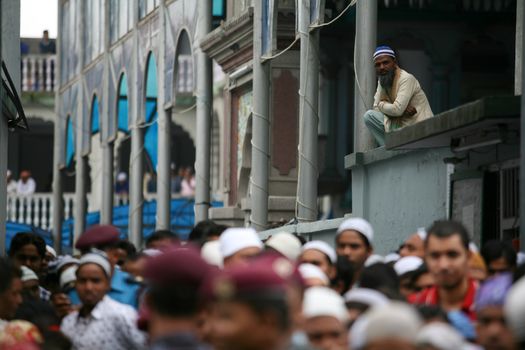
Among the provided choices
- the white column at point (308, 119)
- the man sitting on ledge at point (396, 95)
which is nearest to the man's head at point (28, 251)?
the man sitting on ledge at point (396, 95)

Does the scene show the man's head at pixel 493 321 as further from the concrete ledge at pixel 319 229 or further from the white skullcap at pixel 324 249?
the concrete ledge at pixel 319 229

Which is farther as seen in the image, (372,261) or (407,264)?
(407,264)

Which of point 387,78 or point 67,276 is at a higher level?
point 387,78

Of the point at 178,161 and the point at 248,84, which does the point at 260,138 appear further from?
the point at 178,161

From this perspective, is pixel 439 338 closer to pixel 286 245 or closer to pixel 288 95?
pixel 286 245

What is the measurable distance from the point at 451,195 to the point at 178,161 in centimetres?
4015

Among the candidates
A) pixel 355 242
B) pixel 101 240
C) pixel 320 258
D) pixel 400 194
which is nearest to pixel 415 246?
pixel 355 242

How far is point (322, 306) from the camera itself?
934 cm

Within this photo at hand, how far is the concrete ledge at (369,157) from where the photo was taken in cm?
2085

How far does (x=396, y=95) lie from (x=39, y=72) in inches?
1505

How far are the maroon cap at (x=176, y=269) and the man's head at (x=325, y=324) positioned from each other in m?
1.04

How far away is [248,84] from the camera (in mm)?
33062

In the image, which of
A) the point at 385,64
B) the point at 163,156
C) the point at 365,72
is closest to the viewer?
the point at 385,64

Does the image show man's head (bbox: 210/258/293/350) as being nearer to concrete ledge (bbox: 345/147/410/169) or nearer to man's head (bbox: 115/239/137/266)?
man's head (bbox: 115/239/137/266)
